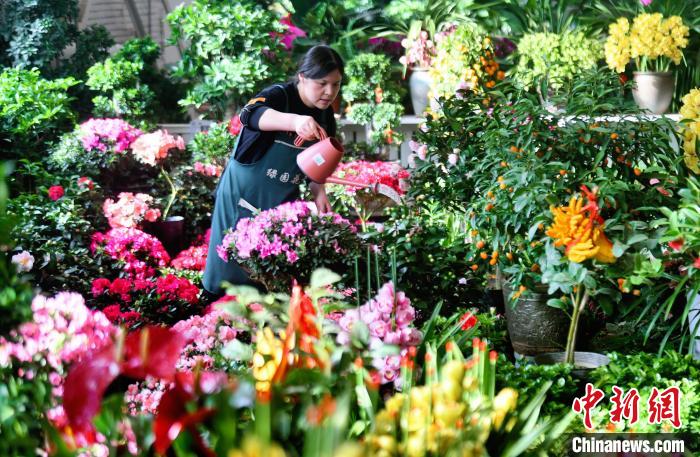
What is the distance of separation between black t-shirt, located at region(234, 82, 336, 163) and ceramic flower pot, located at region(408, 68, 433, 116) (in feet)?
6.55

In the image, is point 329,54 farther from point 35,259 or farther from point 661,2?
point 661,2

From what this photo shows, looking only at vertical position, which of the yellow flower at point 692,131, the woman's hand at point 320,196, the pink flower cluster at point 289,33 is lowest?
the woman's hand at point 320,196

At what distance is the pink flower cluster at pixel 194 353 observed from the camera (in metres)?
1.68

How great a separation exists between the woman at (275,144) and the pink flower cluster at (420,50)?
6.65ft

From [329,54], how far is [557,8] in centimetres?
252

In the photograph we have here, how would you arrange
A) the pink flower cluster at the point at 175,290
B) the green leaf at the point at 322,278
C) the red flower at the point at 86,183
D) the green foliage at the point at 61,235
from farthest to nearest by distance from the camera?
the red flower at the point at 86,183 < the pink flower cluster at the point at 175,290 < the green foliage at the point at 61,235 < the green leaf at the point at 322,278

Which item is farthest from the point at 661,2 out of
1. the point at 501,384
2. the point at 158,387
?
the point at 158,387

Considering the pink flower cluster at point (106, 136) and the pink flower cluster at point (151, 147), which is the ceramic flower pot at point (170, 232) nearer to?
the pink flower cluster at point (151, 147)

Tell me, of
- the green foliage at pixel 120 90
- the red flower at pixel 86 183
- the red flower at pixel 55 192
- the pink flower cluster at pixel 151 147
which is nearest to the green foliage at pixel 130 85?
the green foliage at pixel 120 90

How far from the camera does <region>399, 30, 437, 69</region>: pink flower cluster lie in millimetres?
4609

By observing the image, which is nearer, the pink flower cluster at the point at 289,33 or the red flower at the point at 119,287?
the red flower at the point at 119,287

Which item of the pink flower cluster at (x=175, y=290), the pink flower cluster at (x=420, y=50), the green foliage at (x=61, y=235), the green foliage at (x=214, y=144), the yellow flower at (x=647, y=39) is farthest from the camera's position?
the pink flower cluster at (x=420, y=50)

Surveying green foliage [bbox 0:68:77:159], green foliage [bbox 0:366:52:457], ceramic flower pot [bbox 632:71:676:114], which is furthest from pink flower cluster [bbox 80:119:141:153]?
green foliage [bbox 0:366:52:457]

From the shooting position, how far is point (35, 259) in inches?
116
